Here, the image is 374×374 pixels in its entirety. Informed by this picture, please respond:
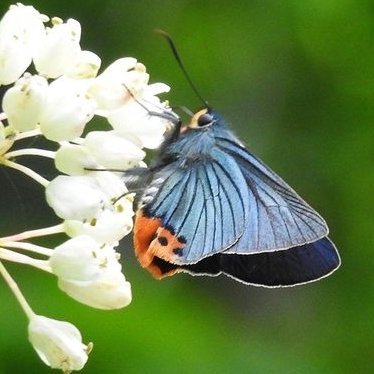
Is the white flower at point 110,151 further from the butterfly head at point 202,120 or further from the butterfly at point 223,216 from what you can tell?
the butterfly head at point 202,120

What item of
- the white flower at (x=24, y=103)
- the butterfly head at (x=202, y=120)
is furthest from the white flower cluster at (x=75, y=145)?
the butterfly head at (x=202, y=120)

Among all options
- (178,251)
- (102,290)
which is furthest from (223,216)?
(102,290)

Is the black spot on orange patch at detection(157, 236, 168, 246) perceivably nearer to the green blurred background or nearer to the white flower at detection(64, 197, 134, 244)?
the white flower at detection(64, 197, 134, 244)

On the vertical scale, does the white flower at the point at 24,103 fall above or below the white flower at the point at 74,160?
above

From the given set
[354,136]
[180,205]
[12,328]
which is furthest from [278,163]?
[180,205]

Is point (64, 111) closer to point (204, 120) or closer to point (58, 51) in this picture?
point (58, 51)

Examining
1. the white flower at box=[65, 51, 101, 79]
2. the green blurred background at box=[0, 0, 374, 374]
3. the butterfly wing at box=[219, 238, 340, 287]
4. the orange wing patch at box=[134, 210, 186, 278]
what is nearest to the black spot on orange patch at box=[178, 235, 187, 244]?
the orange wing patch at box=[134, 210, 186, 278]

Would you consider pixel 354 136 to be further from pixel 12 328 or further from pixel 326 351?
pixel 12 328
